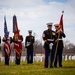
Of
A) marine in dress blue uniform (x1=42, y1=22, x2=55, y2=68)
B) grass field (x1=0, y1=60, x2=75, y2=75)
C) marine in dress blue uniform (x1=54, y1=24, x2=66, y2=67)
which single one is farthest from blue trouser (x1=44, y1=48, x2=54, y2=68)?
grass field (x1=0, y1=60, x2=75, y2=75)

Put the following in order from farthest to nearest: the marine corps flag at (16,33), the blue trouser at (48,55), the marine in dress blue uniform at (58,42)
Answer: the marine corps flag at (16,33), the marine in dress blue uniform at (58,42), the blue trouser at (48,55)

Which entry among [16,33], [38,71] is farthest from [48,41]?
[16,33]

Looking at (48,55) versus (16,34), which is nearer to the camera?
(48,55)

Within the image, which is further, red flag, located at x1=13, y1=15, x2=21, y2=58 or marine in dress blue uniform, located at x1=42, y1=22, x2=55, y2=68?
red flag, located at x1=13, y1=15, x2=21, y2=58

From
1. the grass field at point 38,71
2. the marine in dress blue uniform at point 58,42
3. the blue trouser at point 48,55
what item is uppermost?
the marine in dress blue uniform at point 58,42

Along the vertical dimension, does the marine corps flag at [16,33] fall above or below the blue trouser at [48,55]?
above

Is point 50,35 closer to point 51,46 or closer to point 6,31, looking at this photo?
point 51,46

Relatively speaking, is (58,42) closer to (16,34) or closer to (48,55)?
(48,55)

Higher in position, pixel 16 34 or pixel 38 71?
pixel 16 34

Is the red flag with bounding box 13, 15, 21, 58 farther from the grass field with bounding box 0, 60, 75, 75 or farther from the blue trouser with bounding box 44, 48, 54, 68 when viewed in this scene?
the blue trouser with bounding box 44, 48, 54, 68

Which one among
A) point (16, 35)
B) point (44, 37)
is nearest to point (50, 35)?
point (44, 37)

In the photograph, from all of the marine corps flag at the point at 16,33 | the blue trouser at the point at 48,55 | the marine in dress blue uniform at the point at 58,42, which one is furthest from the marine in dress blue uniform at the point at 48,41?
the marine corps flag at the point at 16,33

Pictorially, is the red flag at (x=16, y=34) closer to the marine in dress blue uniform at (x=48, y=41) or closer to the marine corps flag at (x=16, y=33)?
the marine corps flag at (x=16, y=33)

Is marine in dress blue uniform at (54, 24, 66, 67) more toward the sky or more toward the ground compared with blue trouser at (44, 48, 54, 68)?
more toward the sky
